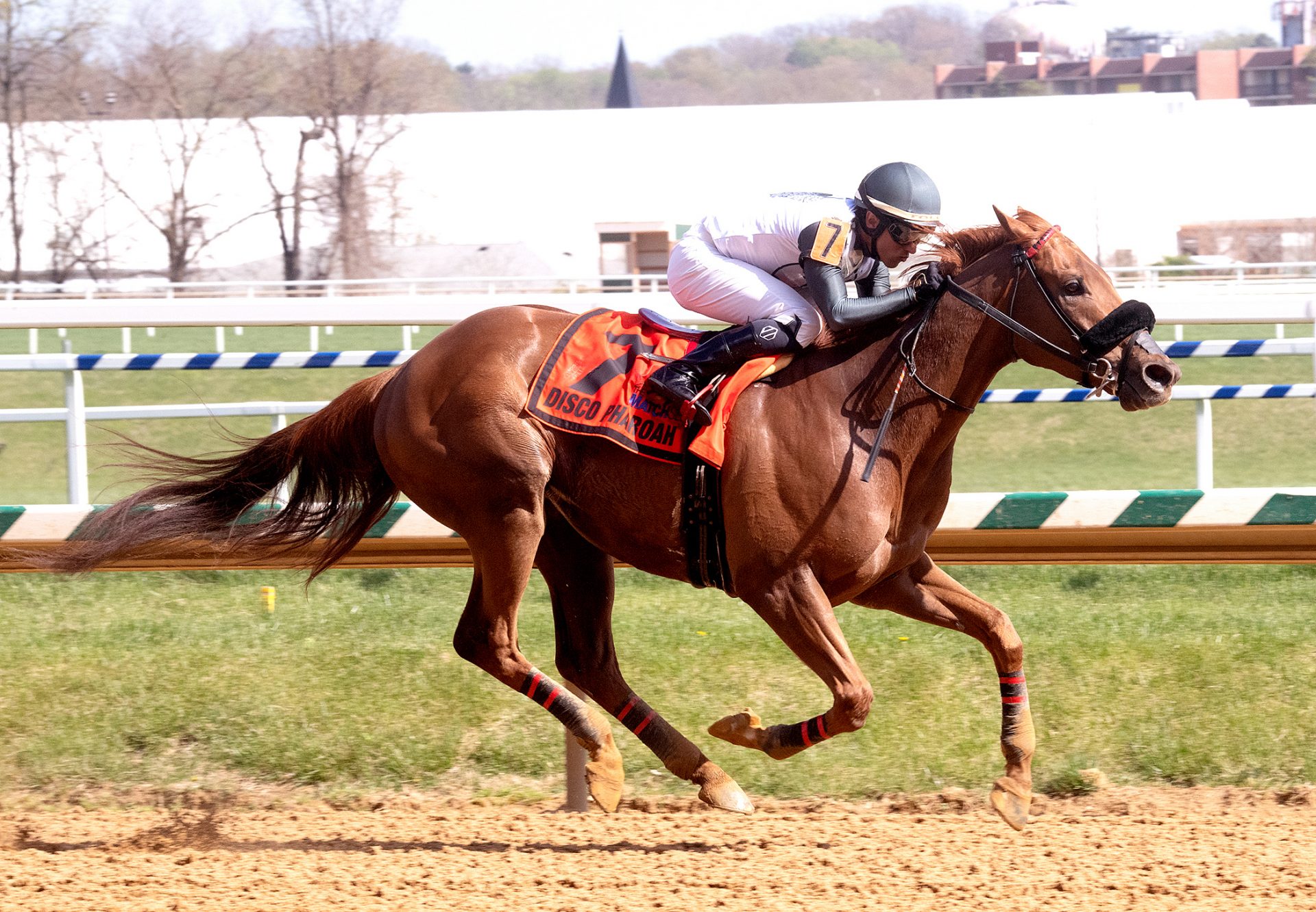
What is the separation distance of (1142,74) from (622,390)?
78702mm

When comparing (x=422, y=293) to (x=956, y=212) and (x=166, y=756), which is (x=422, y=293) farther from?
(x=166, y=756)

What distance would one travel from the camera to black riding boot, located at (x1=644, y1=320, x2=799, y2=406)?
13.4 feet

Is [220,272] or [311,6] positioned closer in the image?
[220,272]

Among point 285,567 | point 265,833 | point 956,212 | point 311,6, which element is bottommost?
point 265,833

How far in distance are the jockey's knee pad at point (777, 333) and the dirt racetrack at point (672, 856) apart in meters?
1.37

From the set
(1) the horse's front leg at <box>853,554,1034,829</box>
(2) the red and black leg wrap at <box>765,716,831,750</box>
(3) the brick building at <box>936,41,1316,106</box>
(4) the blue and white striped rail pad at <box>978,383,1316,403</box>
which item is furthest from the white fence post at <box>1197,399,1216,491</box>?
(3) the brick building at <box>936,41,1316,106</box>

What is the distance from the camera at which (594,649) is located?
4.59 metres

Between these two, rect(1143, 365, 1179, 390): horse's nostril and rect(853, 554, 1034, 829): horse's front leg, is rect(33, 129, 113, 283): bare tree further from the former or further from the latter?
rect(1143, 365, 1179, 390): horse's nostril

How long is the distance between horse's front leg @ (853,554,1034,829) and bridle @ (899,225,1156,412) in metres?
0.55

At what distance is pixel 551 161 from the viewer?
35156 millimetres

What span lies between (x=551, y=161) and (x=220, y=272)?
8201mm

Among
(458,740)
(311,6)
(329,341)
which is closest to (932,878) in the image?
(458,740)

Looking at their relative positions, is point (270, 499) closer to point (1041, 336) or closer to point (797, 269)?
point (797, 269)

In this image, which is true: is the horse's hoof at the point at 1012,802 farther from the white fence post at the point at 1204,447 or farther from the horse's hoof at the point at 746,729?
the white fence post at the point at 1204,447
